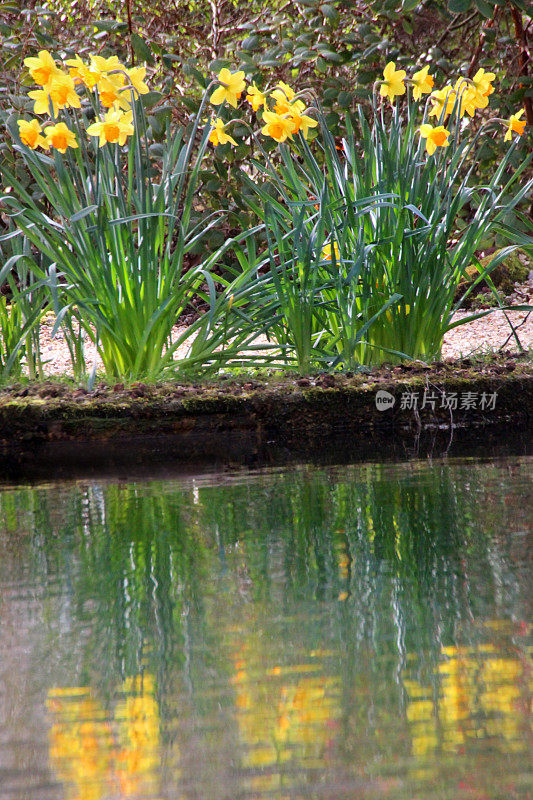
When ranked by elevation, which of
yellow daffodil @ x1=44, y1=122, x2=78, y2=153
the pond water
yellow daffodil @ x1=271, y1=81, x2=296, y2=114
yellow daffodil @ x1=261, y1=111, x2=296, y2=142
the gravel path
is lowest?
the gravel path

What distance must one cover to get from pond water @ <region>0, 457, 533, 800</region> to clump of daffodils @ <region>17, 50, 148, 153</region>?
162 centimetres

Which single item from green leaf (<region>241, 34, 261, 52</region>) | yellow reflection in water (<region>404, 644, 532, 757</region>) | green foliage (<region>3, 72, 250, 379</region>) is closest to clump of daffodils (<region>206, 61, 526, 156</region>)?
green foliage (<region>3, 72, 250, 379</region>)

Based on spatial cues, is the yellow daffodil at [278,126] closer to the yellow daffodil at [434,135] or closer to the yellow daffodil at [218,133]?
the yellow daffodil at [218,133]

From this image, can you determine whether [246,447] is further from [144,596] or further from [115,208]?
[144,596]

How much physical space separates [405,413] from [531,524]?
1.39 meters

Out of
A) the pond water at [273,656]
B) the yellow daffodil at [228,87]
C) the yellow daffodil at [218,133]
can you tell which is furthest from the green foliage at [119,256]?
the pond water at [273,656]

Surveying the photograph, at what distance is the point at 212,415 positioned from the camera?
2.38 metres

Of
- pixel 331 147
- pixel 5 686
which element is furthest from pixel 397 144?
pixel 5 686

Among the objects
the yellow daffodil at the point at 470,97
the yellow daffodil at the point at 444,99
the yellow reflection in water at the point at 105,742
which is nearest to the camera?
the yellow reflection in water at the point at 105,742

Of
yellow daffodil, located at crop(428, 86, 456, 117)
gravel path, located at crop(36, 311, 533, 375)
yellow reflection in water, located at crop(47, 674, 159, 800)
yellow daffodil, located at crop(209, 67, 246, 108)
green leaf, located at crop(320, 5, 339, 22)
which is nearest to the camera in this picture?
yellow reflection in water, located at crop(47, 674, 159, 800)

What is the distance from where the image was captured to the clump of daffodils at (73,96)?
2.52 metres

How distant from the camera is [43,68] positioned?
2561 mm

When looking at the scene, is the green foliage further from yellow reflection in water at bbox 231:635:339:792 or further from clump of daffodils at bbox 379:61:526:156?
yellow reflection in water at bbox 231:635:339:792

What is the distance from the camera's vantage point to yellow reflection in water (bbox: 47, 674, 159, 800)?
0.48 m
